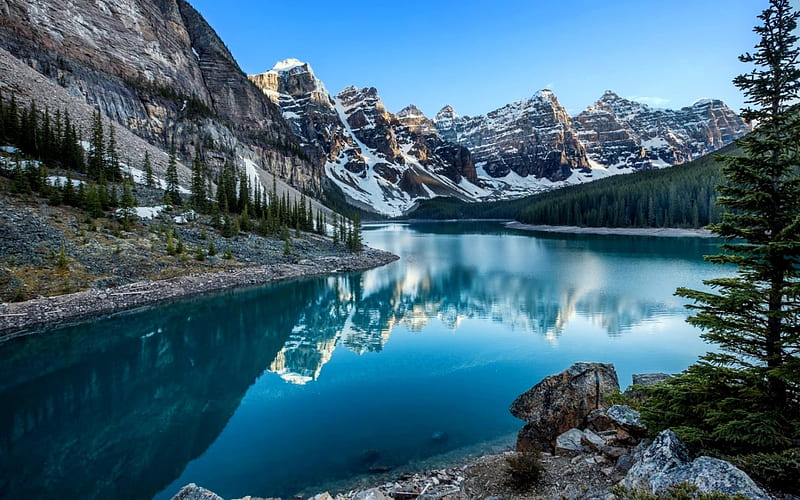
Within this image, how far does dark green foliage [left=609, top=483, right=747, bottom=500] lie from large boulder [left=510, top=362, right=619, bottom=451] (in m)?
5.25

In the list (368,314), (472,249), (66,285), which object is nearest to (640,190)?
(472,249)

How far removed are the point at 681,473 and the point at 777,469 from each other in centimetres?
91

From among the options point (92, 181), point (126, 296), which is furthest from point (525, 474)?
point (92, 181)

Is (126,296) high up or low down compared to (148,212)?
→ down

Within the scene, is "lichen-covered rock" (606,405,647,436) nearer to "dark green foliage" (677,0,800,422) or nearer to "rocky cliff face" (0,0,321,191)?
"dark green foliage" (677,0,800,422)

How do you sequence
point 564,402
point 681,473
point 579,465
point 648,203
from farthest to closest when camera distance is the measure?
point 648,203 → point 564,402 → point 579,465 → point 681,473

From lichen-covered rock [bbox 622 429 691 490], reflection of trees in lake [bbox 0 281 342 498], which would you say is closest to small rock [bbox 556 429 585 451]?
lichen-covered rock [bbox 622 429 691 490]

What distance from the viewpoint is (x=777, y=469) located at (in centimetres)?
424

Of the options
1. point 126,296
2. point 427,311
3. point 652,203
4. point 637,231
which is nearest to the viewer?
point 126,296

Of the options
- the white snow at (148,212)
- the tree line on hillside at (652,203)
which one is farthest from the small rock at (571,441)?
the tree line on hillside at (652,203)

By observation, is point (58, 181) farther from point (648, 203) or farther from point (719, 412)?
point (648, 203)

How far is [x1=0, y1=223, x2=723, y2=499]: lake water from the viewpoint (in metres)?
10.3

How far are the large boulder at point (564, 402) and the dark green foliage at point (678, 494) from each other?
17.2 ft

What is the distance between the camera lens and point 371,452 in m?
10.7
